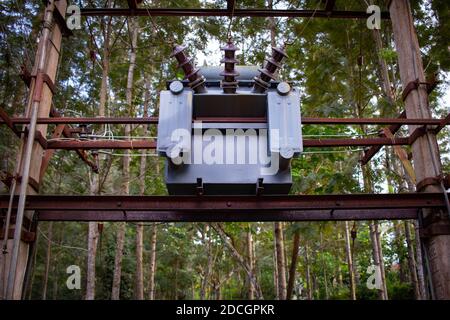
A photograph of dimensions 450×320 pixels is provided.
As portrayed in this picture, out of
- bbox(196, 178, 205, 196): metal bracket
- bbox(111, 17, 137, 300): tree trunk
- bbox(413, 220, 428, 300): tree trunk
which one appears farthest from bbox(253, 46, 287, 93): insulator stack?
Result: bbox(111, 17, 137, 300): tree trunk

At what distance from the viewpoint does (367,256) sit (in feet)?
93.2

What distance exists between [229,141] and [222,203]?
0.87 m

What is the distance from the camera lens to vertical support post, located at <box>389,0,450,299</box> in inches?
218

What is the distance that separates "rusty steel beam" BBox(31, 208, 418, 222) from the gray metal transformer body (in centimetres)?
49

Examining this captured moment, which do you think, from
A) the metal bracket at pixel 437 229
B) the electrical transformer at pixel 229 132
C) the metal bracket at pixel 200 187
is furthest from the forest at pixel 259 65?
the metal bracket at pixel 200 187

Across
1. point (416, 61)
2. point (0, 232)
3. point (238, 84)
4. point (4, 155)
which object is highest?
point (4, 155)

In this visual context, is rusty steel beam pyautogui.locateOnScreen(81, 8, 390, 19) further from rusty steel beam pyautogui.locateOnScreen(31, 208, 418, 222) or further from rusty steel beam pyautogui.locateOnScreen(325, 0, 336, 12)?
rusty steel beam pyautogui.locateOnScreen(31, 208, 418, 222)

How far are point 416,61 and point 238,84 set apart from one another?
316 cm

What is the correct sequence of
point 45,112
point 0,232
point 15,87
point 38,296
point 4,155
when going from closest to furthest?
point 0,232
point 45,112
point 4,155
point 15,87
point 38,296

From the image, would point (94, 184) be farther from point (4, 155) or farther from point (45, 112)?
point (45, 112)

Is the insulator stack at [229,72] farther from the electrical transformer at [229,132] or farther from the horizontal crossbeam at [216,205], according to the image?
the horizontal crossbeam at [216,205]

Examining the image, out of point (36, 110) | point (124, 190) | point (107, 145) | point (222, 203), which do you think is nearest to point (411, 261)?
point (124, 190)
